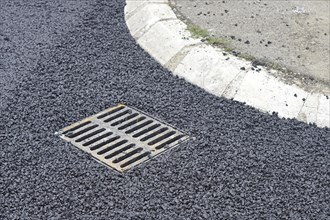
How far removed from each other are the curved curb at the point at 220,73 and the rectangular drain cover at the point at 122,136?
802 mm

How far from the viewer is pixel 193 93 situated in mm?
4992

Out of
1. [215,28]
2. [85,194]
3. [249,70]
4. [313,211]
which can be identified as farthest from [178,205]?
[215,28]

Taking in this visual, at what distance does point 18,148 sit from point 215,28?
110 inches

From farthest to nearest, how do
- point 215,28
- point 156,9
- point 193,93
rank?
1. point 156,9
2. point 215,28
3. point 193,93

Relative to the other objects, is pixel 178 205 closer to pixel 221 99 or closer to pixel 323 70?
pixel 221 99

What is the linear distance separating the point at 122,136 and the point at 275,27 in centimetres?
253

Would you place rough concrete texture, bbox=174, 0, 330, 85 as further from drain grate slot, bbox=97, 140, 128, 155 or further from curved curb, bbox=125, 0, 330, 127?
drain grate slot, bbox=97, 140, 128, 155

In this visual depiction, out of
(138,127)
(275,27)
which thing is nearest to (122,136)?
(138,127)

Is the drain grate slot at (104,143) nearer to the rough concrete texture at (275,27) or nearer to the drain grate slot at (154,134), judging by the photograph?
the drain grate slot at (154,134)

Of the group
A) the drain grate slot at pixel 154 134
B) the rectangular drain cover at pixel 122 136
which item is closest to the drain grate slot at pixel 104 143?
the rectangular drain cover at pixel 122 136

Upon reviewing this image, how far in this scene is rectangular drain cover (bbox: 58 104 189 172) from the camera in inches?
166

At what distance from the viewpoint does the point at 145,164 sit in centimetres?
411

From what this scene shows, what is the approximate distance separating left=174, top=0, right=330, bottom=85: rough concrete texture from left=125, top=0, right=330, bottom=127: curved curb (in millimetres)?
301

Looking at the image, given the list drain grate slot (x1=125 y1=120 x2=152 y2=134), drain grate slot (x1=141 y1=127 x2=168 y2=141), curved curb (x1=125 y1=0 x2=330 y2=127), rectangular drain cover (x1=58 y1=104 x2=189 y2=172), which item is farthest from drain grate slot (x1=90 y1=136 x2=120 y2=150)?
curved curb (x1=125 y1=0 x2=330 y2=127)
